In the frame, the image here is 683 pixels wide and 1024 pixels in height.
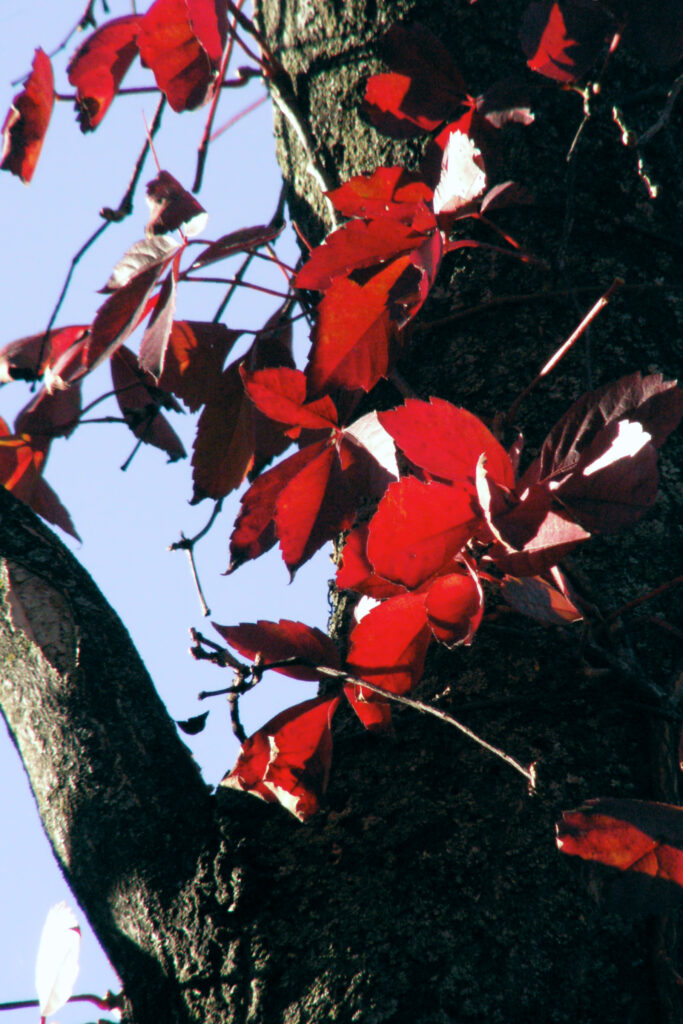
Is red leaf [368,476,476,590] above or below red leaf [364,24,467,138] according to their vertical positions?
below

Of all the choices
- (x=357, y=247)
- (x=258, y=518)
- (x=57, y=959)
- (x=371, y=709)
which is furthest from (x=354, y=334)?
(x=57, y=959)

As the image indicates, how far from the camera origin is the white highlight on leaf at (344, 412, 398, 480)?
60 cm

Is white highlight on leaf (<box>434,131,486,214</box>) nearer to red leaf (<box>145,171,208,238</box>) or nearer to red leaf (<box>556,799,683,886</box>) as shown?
red leaf (<box>145,171,208,238</box>)

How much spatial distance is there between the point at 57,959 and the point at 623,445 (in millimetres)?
615

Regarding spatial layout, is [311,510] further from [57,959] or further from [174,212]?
[57,959]

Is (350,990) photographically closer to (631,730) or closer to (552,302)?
(631,730)

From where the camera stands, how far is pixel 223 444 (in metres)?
0.76

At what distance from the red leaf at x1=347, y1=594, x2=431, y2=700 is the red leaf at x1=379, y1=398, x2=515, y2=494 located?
0.36ft

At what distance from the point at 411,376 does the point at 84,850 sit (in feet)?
1.64

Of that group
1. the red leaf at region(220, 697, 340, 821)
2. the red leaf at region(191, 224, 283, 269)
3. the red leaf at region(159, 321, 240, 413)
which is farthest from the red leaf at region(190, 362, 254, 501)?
the red leaf at region(220, 697, 340, 821)

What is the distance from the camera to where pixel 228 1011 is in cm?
59

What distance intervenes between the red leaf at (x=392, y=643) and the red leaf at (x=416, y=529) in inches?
2.9

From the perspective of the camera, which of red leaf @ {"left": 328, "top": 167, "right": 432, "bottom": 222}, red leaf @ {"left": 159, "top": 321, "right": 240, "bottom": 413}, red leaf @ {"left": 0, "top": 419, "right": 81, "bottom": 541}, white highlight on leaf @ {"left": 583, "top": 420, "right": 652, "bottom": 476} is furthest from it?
red leaf @ {"left": 0, "top": 419, "right": 81, "bottom": 541}

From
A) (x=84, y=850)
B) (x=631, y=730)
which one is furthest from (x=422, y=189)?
(x=84, y=850)
